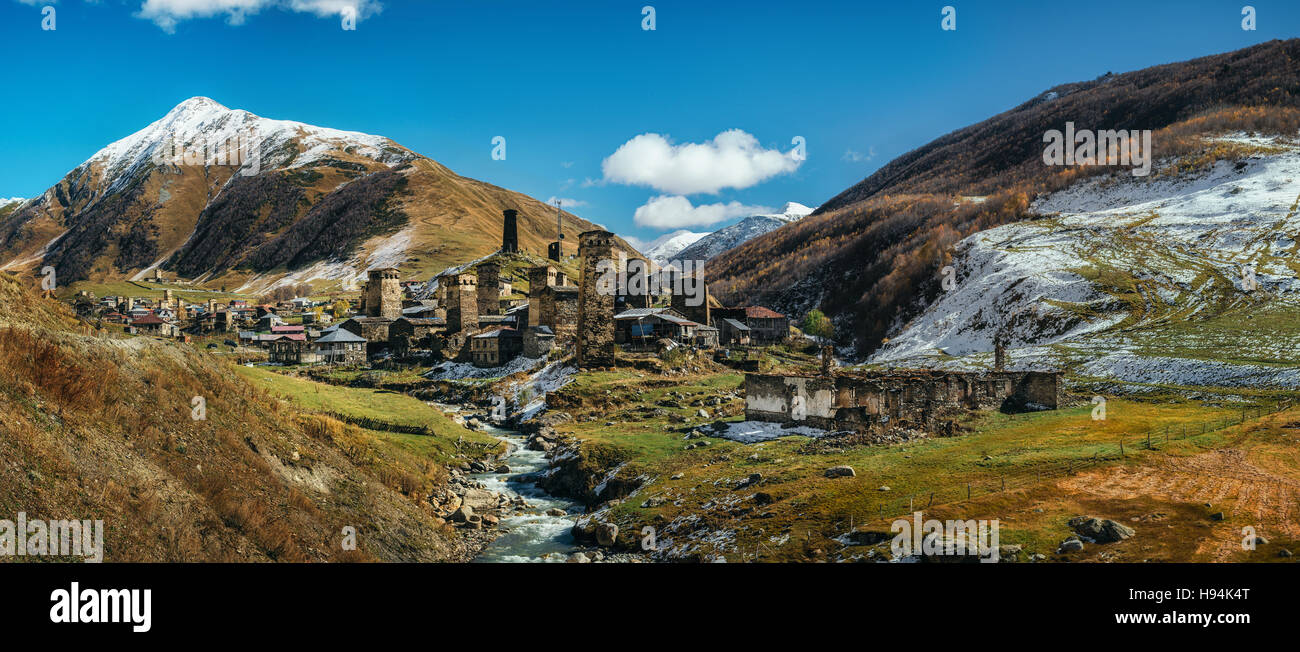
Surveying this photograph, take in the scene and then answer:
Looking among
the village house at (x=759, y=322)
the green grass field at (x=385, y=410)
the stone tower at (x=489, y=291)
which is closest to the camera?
the green grass field at (x=385, y=410)

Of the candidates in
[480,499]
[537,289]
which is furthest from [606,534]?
[537,289]

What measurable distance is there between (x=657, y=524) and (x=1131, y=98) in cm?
20547

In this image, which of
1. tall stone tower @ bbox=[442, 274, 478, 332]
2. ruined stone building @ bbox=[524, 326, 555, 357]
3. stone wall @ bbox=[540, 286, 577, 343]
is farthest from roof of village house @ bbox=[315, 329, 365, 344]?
ruined stone building @ bbox=[524, 326, 555, 357]

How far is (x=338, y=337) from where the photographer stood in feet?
229

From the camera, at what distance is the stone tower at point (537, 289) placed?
64062 mm

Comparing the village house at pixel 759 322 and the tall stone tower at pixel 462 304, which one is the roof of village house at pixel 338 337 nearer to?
the tall stone tower at pixel 462 304

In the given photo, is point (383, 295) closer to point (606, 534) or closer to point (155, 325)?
point (155, 325)

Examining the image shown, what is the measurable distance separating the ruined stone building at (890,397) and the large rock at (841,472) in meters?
7.60

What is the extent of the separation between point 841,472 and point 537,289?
49.8 metres

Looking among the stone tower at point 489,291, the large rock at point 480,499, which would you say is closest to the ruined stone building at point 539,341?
the stone tower at point 489,291

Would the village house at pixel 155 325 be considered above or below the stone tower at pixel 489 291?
below

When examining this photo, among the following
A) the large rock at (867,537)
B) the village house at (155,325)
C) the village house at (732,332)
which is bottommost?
the large rock at (867,537)

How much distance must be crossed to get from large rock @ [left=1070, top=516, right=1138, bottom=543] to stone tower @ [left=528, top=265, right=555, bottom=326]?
173ft

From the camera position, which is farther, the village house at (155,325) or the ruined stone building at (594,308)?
the village house at (155,325)
